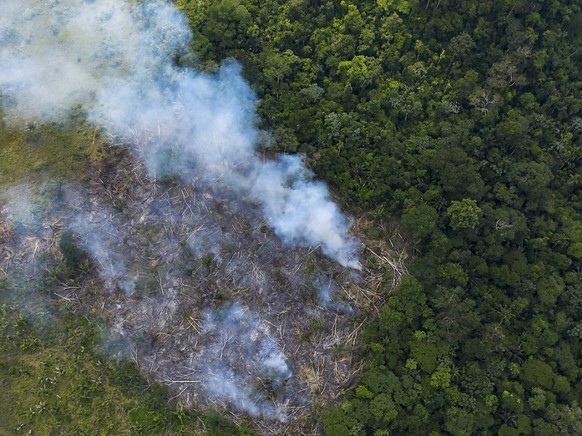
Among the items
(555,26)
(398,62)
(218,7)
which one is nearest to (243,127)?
(218,7)

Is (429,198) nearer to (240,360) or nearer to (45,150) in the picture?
(240,360)

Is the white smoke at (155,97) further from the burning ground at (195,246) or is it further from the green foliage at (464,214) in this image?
the green foliage at (464,214)

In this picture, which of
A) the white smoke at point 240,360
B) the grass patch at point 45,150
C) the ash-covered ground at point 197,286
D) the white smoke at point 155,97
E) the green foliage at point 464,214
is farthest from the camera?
the grass patch at point 45,150

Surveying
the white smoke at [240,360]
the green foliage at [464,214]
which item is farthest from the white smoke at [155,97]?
the green foliage at [464,214]

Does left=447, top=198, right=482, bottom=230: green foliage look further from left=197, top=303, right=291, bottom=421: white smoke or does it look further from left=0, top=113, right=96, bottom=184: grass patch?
left=0, top=113, right=96, bottom=184: grass patch

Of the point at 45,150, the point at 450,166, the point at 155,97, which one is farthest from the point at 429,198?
the point at 45,150
